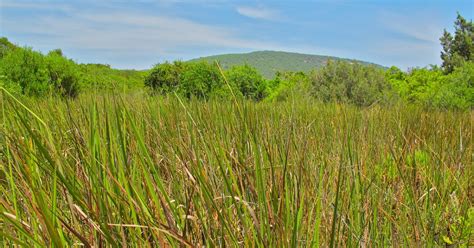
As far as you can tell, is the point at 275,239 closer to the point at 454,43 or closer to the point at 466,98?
the point at 466,98

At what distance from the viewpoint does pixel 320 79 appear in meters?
12.3

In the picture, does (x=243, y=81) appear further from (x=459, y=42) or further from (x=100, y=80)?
(x=459, y=42)

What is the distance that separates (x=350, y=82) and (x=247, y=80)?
11.3ft

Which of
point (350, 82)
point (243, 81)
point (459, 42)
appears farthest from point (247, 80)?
point (459, 42)

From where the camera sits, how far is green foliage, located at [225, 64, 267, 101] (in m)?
11.6

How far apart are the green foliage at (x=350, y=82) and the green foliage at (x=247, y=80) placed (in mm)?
1916

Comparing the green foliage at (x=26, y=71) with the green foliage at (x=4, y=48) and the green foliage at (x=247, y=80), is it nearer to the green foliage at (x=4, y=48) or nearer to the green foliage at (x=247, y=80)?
the green foliage at (x=4, y=48)

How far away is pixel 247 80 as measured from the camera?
12.1 metres

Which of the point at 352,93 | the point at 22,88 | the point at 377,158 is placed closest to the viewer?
the point at 377,158

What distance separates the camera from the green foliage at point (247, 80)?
11.6 metres

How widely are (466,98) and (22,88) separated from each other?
35.3 ft

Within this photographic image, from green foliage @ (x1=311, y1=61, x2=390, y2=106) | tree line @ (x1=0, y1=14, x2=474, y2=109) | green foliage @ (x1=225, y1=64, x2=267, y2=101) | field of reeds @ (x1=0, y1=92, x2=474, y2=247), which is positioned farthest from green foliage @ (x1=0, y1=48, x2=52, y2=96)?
green foliage @ (x1=311, y1=61, x2=390, y2=106)

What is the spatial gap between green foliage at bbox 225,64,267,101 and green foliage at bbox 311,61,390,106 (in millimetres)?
1916

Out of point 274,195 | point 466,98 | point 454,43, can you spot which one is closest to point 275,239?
point 274,195
